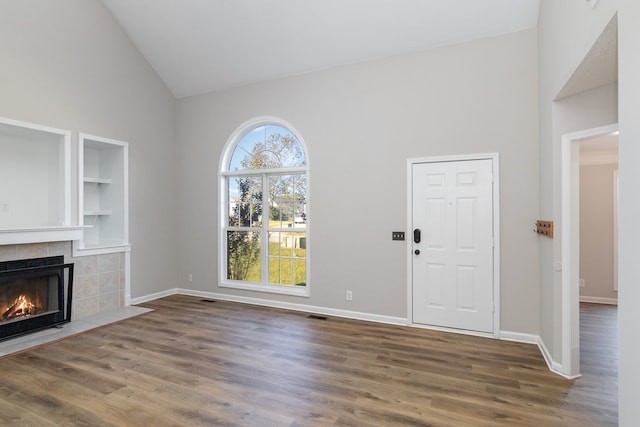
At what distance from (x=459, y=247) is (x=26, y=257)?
4.96 metres

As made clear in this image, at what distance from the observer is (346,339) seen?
3605 mm

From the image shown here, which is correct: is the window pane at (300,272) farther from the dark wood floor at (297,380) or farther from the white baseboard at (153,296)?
the white baseboard at (153,296)

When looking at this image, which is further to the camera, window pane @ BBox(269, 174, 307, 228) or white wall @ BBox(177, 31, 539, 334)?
window pane @ BBox(269, 174, 307, 228)

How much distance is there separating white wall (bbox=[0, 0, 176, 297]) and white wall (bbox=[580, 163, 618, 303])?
22.3ft

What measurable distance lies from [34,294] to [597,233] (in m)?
7.96

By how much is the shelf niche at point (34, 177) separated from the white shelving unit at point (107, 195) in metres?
0.53

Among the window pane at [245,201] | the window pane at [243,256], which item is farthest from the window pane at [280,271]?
the window pane at [245,201]

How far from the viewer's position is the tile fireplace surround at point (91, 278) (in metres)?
3.94

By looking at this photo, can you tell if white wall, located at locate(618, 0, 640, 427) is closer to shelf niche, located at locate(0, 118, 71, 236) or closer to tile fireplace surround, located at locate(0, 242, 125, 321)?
shelf niche, located at locate(0, 118, 71, 236)

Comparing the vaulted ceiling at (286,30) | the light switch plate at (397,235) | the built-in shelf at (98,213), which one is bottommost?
the light switch plate at (397,235)

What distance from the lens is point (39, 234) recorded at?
12.2 feet

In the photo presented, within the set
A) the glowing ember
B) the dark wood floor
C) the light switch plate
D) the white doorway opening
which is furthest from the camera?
the light switch plate

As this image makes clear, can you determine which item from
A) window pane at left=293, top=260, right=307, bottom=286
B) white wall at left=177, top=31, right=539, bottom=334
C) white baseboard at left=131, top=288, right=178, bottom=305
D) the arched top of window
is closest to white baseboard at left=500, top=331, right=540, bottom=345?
white wall at left=177, top=31, right=539, bottom=334

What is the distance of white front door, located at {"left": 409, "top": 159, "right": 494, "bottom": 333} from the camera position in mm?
3701
